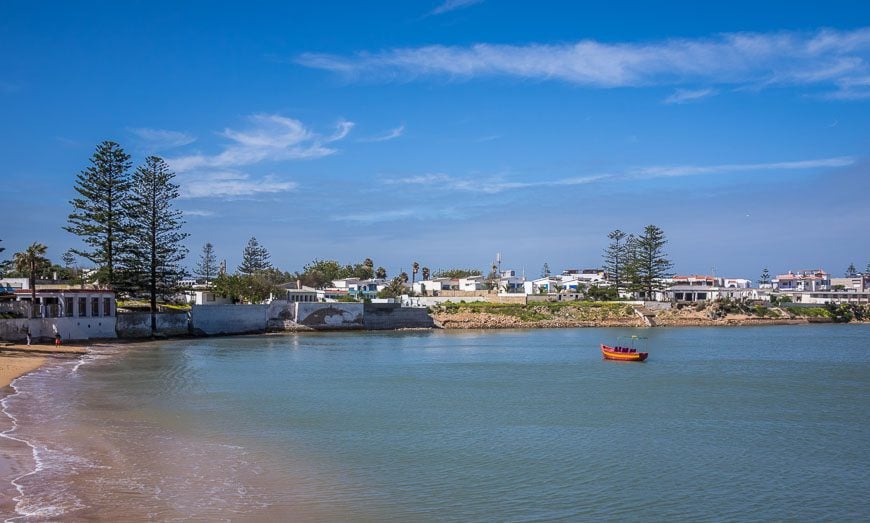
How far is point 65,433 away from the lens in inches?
678

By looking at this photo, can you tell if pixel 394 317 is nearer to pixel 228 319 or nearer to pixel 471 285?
pixel 228 319

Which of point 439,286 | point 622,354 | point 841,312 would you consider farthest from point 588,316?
point 841,312

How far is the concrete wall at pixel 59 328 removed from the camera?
37594 millimetres

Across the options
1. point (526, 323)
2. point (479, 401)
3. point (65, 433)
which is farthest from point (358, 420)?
point (526, 323)

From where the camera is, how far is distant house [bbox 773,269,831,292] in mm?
98819

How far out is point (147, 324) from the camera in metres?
46.8

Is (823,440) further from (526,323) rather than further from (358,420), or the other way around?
(526,323)

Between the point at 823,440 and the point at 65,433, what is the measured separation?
18559 mm

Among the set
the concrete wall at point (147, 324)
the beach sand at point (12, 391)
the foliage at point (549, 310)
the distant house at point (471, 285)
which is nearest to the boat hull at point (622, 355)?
the beach sand at point (12, 391)

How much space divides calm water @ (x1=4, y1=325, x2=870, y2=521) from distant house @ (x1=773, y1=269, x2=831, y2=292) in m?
70.7

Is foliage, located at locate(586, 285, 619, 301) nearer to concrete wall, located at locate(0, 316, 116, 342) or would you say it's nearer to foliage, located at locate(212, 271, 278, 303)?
foliage, located at locate(212, 271, 278, 303)

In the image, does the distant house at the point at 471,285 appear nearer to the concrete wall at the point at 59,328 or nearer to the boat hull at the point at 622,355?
the boat hull at the point at 622,355

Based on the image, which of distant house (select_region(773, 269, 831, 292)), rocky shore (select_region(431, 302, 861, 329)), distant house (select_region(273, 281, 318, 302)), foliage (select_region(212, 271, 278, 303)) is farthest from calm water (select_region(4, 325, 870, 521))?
distant house (select_region(773, 269, 831, 292))

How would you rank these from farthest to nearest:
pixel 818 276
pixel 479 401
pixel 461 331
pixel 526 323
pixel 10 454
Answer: pixel 818 276 < pixel 526 323 < pixel 461 331 < pixel 479 401 < pixel 10 454
